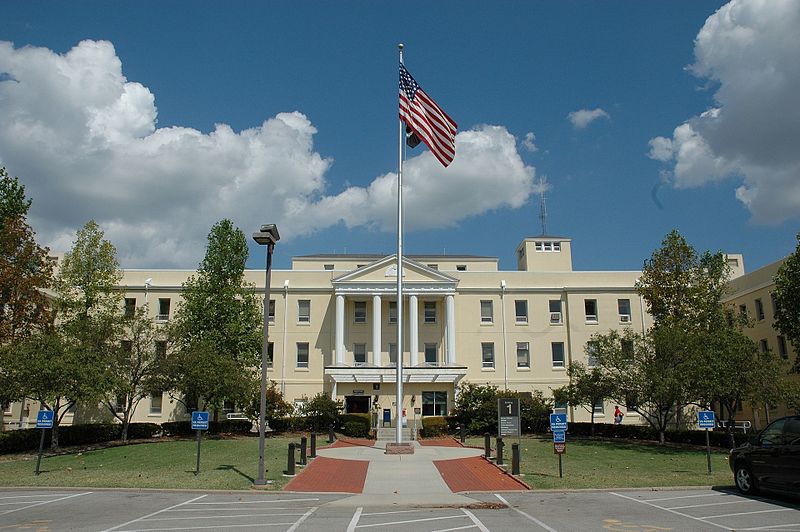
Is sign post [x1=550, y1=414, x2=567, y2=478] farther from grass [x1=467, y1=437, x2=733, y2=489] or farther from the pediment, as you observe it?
the pediment

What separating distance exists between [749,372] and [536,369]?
67.2 ft

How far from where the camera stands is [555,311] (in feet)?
167

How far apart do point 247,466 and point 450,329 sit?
26463 mm

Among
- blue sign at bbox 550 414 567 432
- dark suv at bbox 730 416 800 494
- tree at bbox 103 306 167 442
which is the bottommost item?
dark suv at bbox 730 416 800 494

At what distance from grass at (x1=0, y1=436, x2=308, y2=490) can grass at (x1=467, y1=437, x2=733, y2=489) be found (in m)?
8.64

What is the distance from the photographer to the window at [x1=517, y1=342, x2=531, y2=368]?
49969 mm

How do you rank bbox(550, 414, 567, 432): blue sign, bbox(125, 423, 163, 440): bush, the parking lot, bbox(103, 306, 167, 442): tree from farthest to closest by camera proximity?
bbox(125, 423, 163, 440): bush < bbox(103, 306, 167, 442): tree < bbox(550, 414, 567, 432): blue sign < the parking lot

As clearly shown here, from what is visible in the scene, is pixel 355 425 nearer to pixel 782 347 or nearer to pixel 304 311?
pixel 304 311

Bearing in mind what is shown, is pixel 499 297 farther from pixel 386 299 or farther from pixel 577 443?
pixel 577 443

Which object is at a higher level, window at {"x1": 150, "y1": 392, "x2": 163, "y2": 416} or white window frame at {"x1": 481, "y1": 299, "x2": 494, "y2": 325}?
white window frame at {"x1": 481, "y1": 299, "x2": 494, "y2": 325}

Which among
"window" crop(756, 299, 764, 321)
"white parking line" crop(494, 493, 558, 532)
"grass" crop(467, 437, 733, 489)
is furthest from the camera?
"window" crop(756, 299, 764, 321)

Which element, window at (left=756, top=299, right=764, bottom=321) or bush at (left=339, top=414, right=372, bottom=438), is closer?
bush at (left=339, top=414, right=372, bottom=438)

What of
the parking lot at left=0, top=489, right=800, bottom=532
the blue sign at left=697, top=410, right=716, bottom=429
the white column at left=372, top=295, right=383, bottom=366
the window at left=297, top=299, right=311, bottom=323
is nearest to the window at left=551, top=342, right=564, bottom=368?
the white column at left=372, top=295, right=383, bottom=366

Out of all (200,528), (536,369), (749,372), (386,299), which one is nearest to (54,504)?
(200,528)
